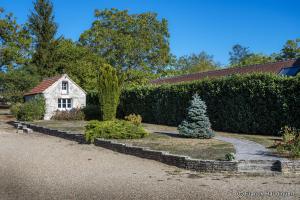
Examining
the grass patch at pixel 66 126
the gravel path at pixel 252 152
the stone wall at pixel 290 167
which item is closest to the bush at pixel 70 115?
the grass patch at pixel 66 126

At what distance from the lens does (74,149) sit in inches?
656

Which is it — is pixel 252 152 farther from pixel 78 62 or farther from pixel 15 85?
pixel 78 62

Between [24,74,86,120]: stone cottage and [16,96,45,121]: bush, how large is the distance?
714 mm

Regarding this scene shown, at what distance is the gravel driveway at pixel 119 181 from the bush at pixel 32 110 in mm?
22289

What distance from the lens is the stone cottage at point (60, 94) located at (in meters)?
38.2

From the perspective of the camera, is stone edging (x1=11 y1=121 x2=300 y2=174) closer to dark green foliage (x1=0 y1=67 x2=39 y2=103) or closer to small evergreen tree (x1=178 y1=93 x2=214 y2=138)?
small evergreen tree (x1=178 y1=93 x2=214 y2=138)

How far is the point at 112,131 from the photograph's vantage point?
18531 mm

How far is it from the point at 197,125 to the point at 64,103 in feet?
80.7

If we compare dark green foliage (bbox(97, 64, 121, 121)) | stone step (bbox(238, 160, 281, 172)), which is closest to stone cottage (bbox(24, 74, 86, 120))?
dark green foliage (bbox(97, 64, 121, 121))

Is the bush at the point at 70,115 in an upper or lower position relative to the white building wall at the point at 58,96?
lower

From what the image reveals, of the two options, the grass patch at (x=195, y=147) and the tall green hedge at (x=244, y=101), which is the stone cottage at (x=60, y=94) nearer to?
the tall green hedge at (x=244, y=101)

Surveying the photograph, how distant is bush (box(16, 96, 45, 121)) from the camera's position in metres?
35.2

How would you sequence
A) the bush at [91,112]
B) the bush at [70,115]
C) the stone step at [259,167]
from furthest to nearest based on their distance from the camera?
the bush at [91,112]
the bush at [70,115]
the stone step at [259,167]

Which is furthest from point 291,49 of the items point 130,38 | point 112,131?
point 112,131
